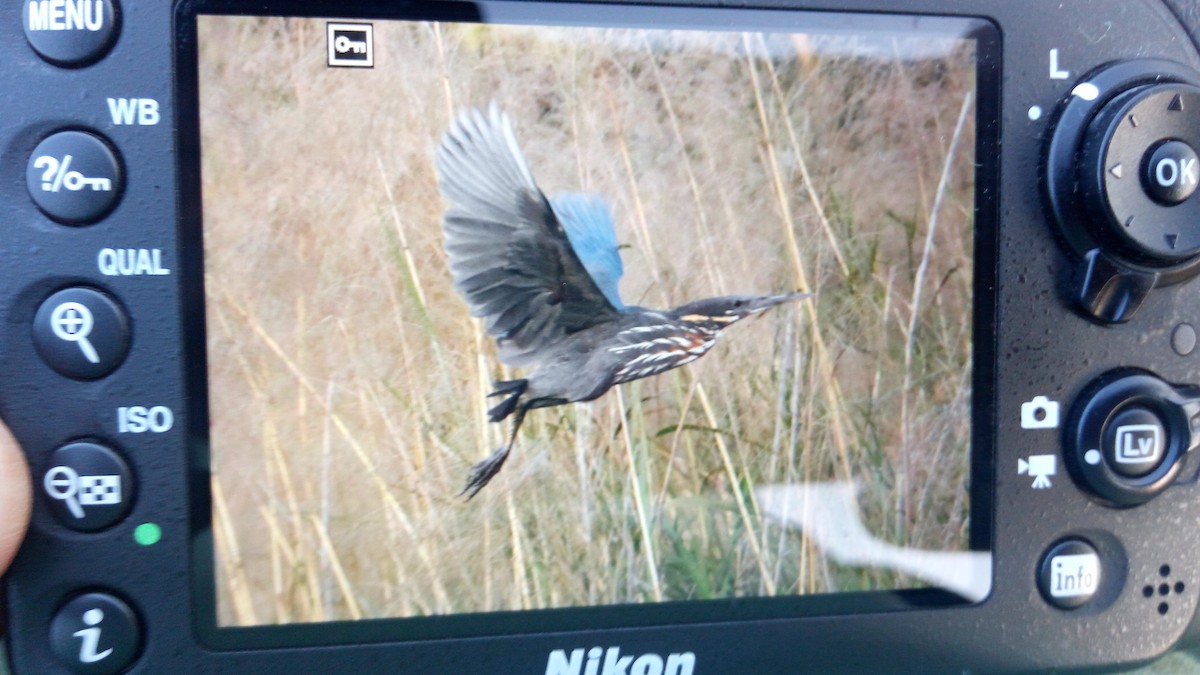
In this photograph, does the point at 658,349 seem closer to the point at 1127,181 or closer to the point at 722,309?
the point at 722,309

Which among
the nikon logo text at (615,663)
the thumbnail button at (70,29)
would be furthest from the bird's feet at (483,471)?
the thumbnail button at (70,29)

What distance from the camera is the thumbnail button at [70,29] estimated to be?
0.51 meters

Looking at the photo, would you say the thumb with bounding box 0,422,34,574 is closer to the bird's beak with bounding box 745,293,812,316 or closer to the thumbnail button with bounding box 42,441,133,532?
the thumbnail button with bounding box 42,441,133,532

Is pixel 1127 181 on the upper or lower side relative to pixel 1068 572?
upper

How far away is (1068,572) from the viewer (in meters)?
0.62

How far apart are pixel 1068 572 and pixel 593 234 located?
1.29 ft

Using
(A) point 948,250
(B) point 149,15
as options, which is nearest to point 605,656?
(A) point 948,250

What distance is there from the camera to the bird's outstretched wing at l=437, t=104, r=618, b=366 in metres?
0.56

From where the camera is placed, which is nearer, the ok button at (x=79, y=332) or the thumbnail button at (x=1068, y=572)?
the ok button at (x=79, y=332)

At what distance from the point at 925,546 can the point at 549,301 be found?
0.30 m

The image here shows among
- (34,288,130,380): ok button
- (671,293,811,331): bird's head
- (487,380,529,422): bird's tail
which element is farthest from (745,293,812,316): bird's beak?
(34,288,130,380): ok button

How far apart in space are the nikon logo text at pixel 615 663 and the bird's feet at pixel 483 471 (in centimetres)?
12

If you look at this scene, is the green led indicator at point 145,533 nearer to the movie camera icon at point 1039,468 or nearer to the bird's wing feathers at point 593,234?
the bird's wing feathers at point 593,234

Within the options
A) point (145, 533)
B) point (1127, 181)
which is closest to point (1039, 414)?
point (1127, 181)
